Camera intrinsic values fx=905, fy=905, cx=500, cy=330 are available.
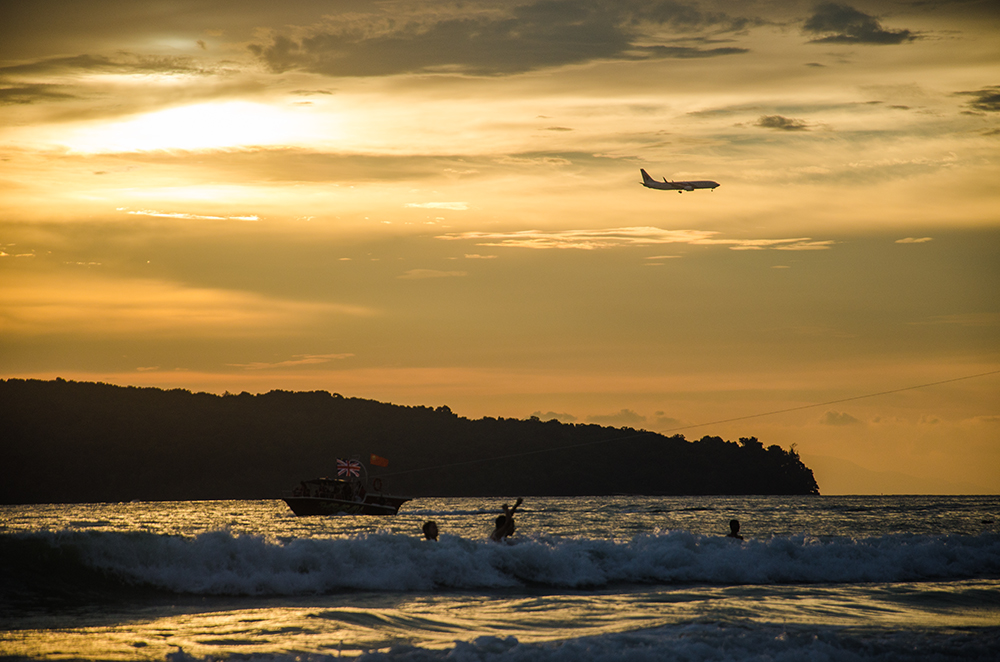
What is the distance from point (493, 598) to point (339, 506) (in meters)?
51.8

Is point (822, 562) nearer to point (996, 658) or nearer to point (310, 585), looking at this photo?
point (996, 658)

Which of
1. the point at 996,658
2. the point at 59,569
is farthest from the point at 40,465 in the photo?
the point at 996,658

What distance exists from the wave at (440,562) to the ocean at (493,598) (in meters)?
0.06

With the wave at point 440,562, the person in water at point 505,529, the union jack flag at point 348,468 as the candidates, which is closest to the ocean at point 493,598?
the wave at point 440,562

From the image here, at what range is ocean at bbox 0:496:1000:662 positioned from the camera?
15867mm

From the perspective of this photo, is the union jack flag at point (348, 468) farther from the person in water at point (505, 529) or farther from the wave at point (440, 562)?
the person in water at point (505, 529)

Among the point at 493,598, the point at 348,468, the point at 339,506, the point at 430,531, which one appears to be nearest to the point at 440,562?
the point at 430,531

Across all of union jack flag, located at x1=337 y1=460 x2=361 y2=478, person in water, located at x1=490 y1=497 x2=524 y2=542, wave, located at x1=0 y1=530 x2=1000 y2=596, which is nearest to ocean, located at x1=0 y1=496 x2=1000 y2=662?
wave, located at x1=0 y1=530 x2=1000 y2=596

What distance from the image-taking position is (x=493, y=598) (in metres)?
22.7

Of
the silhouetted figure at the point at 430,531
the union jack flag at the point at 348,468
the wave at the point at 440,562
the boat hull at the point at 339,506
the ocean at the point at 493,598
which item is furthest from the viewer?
the boat hull at the point at 339,506

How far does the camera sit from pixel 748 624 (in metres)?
18.1

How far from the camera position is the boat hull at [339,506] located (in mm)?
72188

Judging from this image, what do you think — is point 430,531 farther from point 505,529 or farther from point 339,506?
point 339,506

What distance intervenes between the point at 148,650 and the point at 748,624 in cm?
1132
